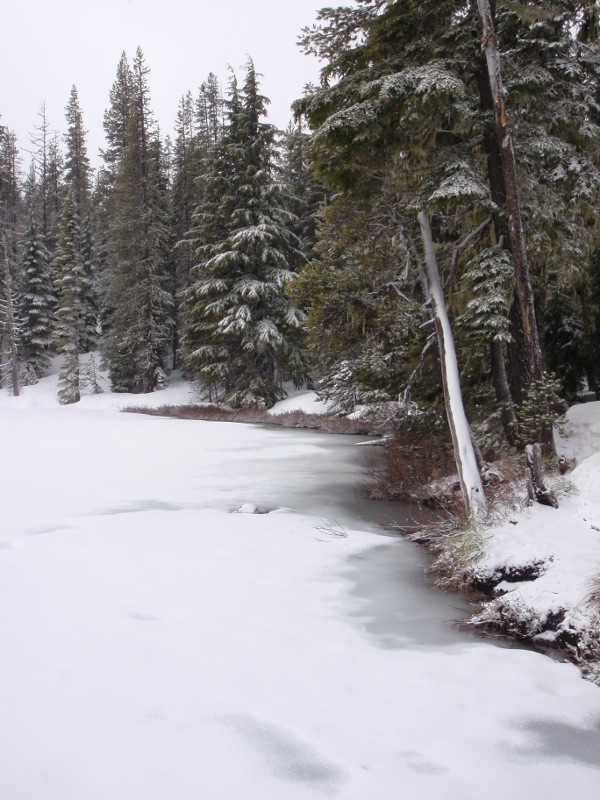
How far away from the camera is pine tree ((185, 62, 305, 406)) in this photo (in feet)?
85.8

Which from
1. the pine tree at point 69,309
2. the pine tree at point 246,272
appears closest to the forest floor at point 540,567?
the pine tree at point 246,272

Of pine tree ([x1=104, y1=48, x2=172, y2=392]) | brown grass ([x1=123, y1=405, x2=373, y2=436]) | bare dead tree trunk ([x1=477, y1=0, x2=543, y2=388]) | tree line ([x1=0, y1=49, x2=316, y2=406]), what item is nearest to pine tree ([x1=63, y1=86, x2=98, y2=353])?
tree line ([x1=0, y1=49, x2=316, y2=406])

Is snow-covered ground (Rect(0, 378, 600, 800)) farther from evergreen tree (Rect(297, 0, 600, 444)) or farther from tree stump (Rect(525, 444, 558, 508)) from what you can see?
evergreen tree (Rect(297, 0, 600, 444))

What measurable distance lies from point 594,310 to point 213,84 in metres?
46.7

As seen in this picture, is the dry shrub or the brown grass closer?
the dry shrub

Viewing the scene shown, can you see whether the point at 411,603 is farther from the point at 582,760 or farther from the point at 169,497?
the point at 169,497

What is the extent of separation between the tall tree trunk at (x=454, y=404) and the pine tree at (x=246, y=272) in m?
16.9

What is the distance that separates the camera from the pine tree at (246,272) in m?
26.1

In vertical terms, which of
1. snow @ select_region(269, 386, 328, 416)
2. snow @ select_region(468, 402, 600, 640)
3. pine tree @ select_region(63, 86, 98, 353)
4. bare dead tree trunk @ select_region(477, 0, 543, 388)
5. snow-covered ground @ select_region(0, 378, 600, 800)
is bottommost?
snow-covered ground @ select_region(0, 378, 600, 800)

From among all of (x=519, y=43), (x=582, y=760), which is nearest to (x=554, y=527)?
(x=582, y=760)

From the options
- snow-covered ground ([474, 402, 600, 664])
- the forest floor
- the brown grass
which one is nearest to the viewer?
the forest floor

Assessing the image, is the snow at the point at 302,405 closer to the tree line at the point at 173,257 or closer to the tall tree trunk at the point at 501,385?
the tree line at the point at 173,257

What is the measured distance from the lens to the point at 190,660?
14.0 ft

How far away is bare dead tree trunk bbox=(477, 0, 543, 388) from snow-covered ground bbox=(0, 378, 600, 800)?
254cm
